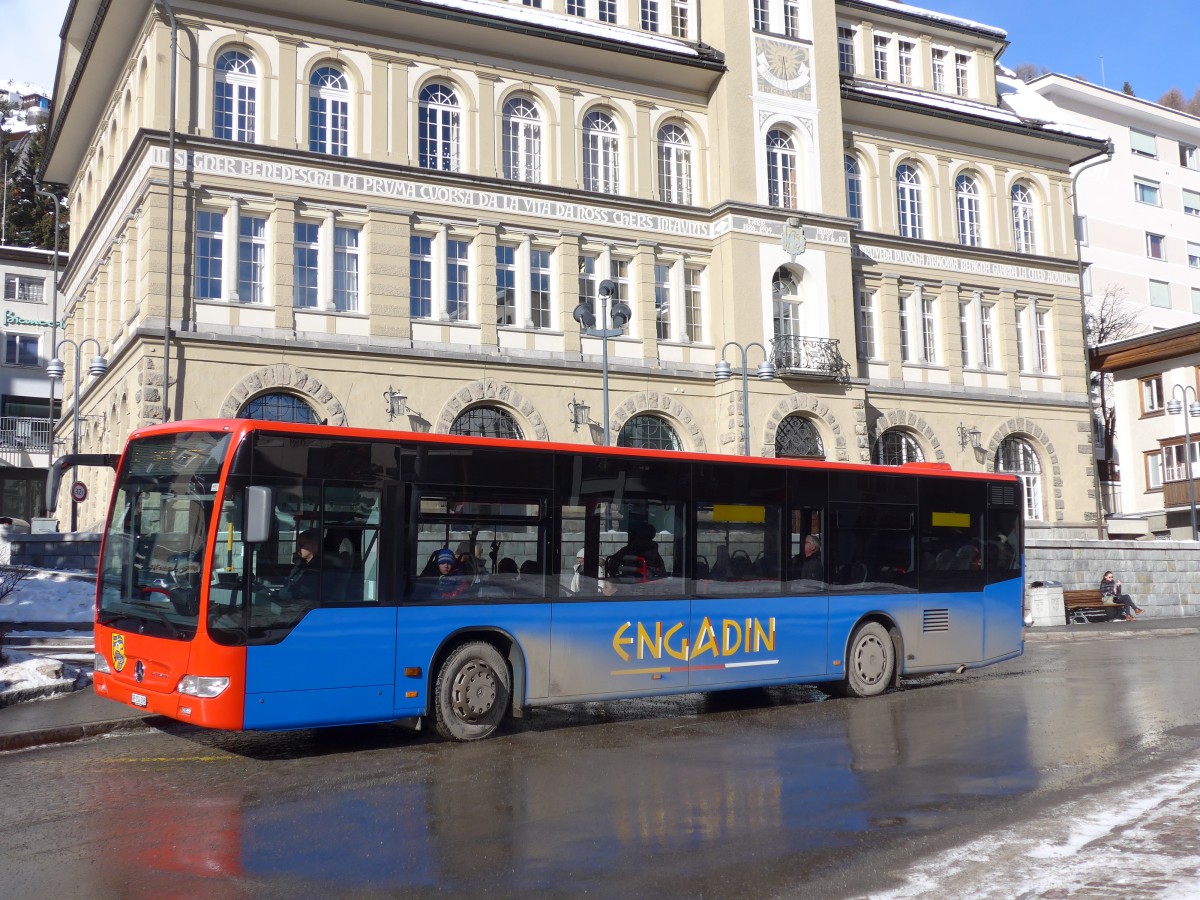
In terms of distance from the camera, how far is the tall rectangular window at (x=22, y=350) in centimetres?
5894

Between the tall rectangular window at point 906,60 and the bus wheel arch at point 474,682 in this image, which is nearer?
the bus wheel arch at point 474,682

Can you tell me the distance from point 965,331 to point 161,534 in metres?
33.9

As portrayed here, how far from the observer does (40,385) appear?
59438 millimetres

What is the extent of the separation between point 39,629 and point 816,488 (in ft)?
43.9

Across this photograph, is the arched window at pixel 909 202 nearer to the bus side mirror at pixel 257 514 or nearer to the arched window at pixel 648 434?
the arched window at pixel 648 434

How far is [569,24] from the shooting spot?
3322 centimetres

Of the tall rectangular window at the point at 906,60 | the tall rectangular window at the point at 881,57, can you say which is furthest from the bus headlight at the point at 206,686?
the tall rectangular window at the point at 906,60

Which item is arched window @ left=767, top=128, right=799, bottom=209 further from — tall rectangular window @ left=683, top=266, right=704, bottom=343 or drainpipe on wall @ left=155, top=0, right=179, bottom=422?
drainpipe on wall @ left=155, top=0, right=179, bottom=422

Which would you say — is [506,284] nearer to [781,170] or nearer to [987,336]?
[781,170]

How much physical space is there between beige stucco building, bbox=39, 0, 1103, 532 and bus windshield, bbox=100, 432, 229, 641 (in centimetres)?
1647

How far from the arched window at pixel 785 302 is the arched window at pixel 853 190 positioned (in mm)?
4110

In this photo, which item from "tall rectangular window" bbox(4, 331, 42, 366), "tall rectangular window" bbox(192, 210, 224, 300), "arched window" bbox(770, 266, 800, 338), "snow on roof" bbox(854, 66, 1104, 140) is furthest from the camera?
"tall rectangular window" bbox(4, 331, 42, 366)

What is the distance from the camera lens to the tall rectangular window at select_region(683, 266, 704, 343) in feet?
113

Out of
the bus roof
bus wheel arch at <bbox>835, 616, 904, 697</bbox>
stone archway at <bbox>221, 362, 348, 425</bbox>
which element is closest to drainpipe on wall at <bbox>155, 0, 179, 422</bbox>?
stone archway at <bbox>221, 362, 348, 425</bbox>
